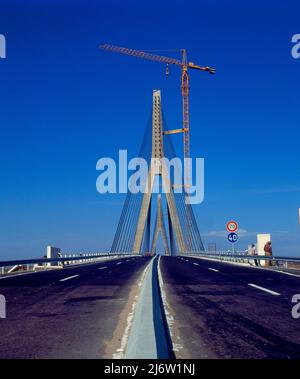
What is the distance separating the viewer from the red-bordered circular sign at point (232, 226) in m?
31.3

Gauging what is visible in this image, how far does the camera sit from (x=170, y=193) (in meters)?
57.7

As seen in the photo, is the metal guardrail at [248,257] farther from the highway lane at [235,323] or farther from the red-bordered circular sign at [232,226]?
the highway lane at [235,323]

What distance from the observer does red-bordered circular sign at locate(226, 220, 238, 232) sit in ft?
103

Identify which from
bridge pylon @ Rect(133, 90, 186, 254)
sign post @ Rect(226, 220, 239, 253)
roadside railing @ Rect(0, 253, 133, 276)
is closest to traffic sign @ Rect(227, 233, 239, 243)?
sign post @ Rect(226, 220, 239, 253)

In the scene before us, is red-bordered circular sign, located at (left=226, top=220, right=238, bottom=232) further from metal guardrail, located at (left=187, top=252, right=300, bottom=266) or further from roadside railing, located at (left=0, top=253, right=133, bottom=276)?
roadside railing, located at (left=0, top=253, right=133, bottom=276)

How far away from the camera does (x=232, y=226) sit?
31438 millimetres

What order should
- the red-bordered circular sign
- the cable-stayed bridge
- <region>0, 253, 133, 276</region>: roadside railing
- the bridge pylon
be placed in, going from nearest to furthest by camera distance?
1. the cable-stayed bridge
2. <region>0, 253, 133, 276</region>: roadside railing
3. the red-bordered circular sign
4. the bridge pylon

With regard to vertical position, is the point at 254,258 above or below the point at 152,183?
below

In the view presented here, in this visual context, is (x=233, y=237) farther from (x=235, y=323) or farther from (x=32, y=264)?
(x=235, y=323)

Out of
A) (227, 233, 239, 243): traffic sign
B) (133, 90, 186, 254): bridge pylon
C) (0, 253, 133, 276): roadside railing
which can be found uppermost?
(133, 90, 186, 254): bridge pylon

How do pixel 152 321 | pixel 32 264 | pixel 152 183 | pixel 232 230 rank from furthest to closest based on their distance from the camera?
pixel 152 183 → pixel 232 230 → pixel 32 264 → pixel 152 321

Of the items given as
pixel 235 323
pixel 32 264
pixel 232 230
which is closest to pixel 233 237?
pixel 232 230

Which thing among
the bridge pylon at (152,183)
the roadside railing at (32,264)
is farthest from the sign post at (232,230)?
the bridge pylon at (152,183)
